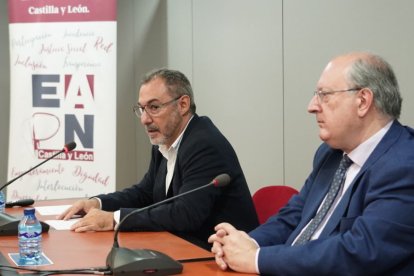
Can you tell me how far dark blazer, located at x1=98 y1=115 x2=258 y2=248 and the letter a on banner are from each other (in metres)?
1.83

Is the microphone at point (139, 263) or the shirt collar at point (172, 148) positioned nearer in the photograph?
the microphone at point (139, 263)

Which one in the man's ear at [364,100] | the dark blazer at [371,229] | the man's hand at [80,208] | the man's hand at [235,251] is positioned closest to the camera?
the dark blazer at [371,229]

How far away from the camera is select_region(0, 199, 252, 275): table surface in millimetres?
1920

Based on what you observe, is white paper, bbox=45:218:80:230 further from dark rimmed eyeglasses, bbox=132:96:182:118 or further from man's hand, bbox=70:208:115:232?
dark rimmed eyeglasses, bbox=132:96:182:118

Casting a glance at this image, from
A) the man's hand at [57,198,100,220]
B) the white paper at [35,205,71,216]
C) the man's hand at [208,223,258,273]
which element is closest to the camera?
the man's hand at [208,223,258,273]

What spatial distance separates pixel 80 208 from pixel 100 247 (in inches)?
26.8

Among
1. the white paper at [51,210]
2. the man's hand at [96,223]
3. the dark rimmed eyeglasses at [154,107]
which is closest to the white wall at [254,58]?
the dark rimmed eyeglasses at [154,107]

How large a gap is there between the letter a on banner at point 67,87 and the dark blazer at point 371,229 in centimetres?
296

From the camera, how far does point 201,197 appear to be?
8.40 feet

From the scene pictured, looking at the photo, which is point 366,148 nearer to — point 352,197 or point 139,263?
point 352,197

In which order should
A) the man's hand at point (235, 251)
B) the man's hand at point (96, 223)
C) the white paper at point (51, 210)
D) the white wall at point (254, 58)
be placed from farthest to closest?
1. the white wall at point (254, 58)
2. the white paper at point (51, 210)
3. the man's hand at point (96, 223)
4. the man's hand at point (235, 251)

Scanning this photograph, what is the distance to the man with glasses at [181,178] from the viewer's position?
8.29ft

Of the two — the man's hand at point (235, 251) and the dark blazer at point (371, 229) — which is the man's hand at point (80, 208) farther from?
the dark blazer at point (371, 229)

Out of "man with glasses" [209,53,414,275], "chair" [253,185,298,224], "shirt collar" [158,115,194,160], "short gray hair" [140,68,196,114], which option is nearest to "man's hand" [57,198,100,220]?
"shirt collar" [158,115,194,160]
